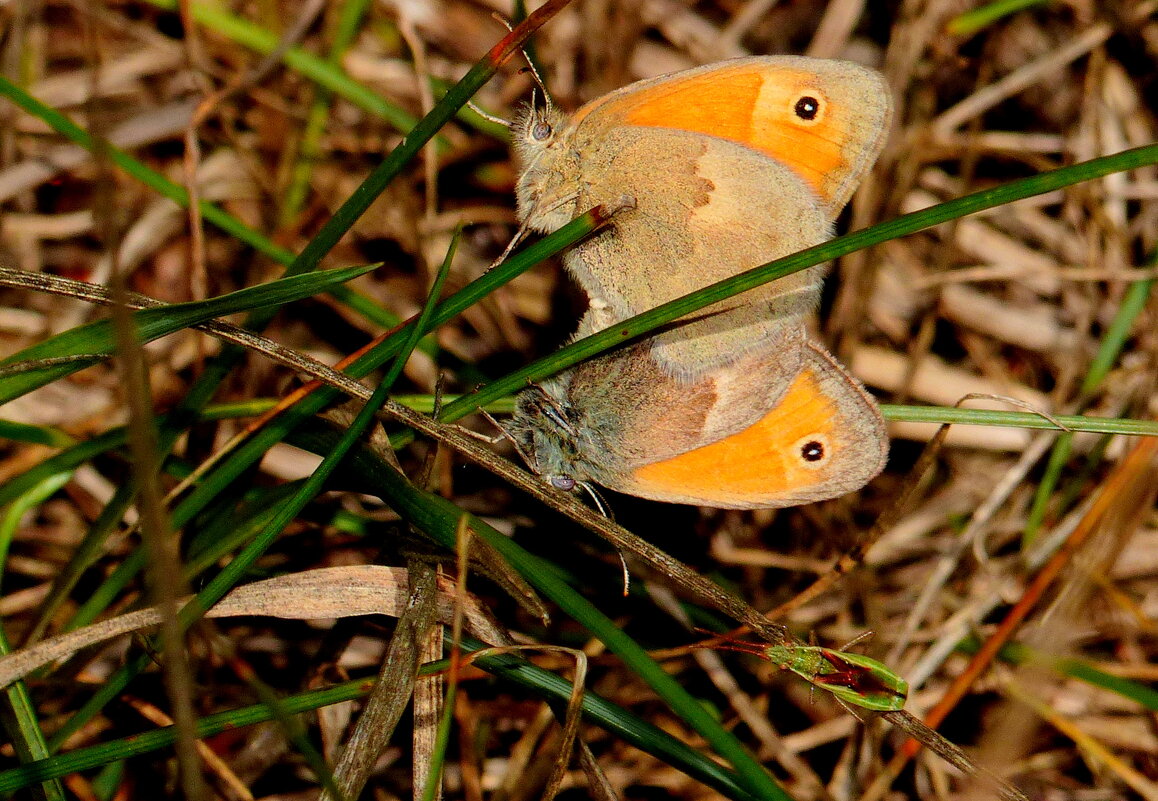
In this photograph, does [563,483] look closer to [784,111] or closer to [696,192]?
[696,192]

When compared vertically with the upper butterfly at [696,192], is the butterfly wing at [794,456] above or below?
below

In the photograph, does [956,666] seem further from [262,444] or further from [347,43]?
[347,43]

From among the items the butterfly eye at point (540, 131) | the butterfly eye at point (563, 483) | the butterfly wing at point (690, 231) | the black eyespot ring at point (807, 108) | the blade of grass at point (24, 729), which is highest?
the black eyespot ring at point (807, 108)

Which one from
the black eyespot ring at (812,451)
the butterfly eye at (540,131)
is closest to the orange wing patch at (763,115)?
the butterfly eye at (540,131)

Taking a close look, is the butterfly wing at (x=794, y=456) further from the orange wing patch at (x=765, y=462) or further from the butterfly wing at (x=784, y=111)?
the butterfly wing at (x=784, y=111)

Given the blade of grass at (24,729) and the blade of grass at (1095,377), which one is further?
the blade of grass at (1095,377)

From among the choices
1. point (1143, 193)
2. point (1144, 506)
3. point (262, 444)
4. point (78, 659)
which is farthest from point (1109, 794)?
point (78, 659)

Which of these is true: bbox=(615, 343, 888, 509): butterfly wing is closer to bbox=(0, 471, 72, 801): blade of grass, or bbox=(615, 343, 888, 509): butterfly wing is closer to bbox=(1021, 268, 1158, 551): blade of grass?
bbox=(1021, 268, 1158, 551): blade of grass
